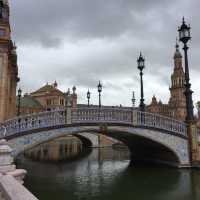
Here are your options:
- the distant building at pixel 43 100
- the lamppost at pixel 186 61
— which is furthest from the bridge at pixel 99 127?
the distant building at pixel 43 100

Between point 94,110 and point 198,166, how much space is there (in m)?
7.02

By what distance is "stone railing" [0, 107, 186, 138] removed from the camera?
13961 mm

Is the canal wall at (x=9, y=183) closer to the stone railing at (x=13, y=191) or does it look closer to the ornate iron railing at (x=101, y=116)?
the stone railing at (x=13, y=191)

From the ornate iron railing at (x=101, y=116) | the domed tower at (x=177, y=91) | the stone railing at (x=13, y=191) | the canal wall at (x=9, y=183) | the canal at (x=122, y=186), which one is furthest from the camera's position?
the domed tower at (x=177, y=91)

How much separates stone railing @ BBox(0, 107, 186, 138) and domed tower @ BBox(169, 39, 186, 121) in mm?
63515

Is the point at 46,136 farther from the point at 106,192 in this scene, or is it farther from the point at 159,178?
the point at 159,178

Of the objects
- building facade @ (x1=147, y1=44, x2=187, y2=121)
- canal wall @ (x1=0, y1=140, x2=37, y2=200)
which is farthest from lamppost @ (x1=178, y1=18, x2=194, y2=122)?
building facade @ (x1=147, y1=44, x2=187, y2=121)

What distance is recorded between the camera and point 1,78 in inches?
770

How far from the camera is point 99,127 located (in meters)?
16.4

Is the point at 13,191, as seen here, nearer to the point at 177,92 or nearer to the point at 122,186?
the point at 122,186

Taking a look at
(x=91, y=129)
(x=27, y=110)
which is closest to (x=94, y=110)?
(x=91, y=129)

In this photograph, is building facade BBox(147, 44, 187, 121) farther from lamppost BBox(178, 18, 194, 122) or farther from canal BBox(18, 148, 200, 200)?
canal BBox(18, 148, 200, 200)

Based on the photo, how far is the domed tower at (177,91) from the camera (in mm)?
79312

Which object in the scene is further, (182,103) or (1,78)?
(182,103)
